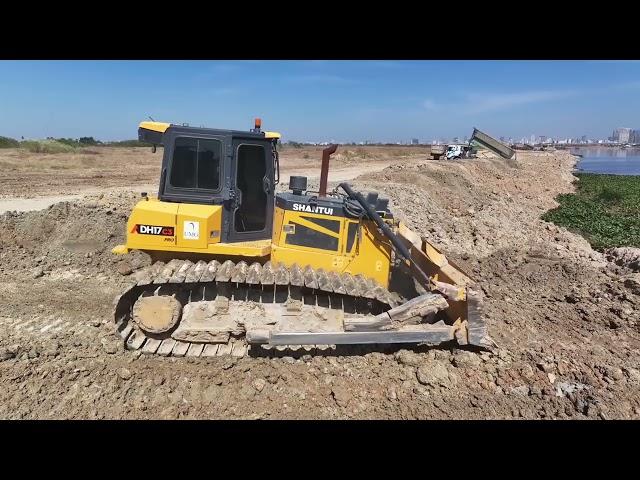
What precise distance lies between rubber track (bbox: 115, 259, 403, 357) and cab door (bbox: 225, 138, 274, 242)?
577 millimetres

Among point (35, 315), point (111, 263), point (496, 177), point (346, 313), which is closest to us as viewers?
point (346, 313)

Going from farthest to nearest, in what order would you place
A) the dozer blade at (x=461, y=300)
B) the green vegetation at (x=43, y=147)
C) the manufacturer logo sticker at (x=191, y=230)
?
the green vegetation at (x=43, y=147), the manufacturer logo sticker at (x=191, y=230), the dozer blade at (x=461, y=300)

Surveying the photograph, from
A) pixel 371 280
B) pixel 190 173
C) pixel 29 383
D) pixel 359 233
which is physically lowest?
pixel 29 383

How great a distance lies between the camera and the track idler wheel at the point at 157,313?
546 cm

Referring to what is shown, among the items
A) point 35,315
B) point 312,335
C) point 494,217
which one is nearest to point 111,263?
point 35,315

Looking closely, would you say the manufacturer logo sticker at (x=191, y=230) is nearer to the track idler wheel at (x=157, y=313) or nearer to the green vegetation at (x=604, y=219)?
the track idler wheel at (x=157, y=313)

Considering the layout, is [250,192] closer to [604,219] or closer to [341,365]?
[341,365]

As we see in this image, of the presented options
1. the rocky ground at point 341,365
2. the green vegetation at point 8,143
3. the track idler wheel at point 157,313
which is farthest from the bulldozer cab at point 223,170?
the green vegetation at point 8,143

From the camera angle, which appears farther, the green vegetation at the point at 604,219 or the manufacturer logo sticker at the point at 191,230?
the green vegetation at the point at 604,219

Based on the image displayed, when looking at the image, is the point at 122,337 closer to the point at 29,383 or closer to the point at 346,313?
the point at 29,383

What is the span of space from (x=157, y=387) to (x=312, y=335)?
5.91 feet

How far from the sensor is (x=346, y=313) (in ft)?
18.5

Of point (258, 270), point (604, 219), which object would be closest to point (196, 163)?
point (258, 270)

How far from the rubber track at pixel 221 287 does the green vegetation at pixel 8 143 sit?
35.6 meters
